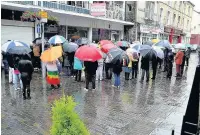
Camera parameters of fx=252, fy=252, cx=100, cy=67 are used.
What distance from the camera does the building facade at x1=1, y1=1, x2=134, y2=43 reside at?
15109mm

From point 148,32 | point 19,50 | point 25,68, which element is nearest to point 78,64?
point 19,50

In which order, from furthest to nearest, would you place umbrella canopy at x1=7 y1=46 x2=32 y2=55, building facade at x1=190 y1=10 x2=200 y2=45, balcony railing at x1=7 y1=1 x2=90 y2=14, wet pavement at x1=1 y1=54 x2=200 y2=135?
building facade at x1=190 y1=10 x2=200 y2=45 → balcony railing at x1=7 y1=1 x2=90 y2=14 → umbrella canopy at x1=7 y1=46 x2=32 y2=55 → wet pavement at x1=1 y1=54 x2=200 y2=135

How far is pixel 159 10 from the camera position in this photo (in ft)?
112

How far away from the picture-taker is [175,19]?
139 ft

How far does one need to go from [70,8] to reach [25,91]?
37.8 ft

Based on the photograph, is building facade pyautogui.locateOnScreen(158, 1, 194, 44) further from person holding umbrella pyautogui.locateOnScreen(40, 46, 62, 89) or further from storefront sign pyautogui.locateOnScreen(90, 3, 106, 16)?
person holding umbrella pyautogui.locateOnScreen(40, 46, 62, 89)

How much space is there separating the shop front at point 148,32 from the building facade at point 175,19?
9.17ft

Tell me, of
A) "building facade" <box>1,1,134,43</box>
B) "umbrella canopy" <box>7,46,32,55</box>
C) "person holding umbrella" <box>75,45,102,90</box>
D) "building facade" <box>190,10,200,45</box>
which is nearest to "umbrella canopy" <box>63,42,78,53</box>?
"person holding umbrella" <box>75,45,102,90</box>

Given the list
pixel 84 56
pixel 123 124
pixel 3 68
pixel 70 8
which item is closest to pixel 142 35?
pixel 70 8

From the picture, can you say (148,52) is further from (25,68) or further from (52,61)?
(25,68)

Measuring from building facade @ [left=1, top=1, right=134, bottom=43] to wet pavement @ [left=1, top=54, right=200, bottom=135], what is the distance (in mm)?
4736

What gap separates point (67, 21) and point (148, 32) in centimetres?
1423

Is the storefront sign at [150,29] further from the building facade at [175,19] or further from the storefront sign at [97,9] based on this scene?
the storefront sign at [97,9]

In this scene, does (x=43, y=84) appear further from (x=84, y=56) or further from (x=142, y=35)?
(x=142, y=35)
